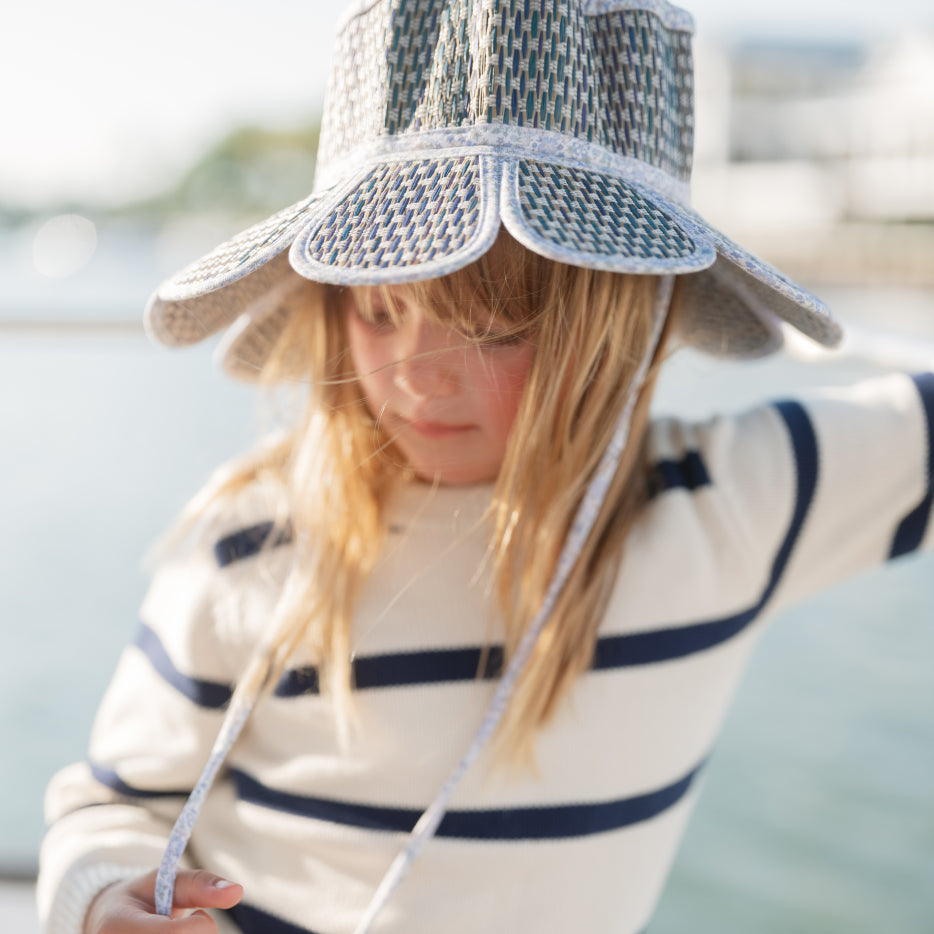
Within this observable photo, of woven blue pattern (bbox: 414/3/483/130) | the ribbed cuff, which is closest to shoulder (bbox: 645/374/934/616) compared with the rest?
woven blue pattern (bbox: 414/3/483/130)

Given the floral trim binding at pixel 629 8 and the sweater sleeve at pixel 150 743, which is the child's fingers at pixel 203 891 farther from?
the floral trim binding at pixel 629 8

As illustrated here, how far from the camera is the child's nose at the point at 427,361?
773mm

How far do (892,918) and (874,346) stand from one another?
103 centimetres

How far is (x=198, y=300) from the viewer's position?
84cm

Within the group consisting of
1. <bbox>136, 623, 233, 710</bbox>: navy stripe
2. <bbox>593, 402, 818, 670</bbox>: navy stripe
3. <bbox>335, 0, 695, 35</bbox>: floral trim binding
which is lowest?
<bbox>136, 623, 233, 710</bbox>: navy stripe

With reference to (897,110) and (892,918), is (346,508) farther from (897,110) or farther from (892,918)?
(897,110)

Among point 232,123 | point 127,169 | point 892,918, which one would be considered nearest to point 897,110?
point 892,918

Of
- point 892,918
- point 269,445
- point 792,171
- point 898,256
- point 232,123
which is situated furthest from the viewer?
point 232,123

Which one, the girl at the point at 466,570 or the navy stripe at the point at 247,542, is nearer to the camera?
the girl at the point at 466,570

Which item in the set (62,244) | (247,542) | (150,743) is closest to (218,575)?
(247,542)

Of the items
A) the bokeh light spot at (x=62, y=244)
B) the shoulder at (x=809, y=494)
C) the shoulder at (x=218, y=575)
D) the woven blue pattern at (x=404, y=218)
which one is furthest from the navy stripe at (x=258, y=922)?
the bokeh light spot at (x=62, y=244)

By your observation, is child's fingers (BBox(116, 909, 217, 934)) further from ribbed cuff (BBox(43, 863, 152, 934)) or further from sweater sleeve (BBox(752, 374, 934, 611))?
sweater sleeve (BBox(752, 374, 934, 611))

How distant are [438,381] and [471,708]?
0.28m

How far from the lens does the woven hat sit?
→ 61 centimetres
